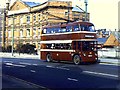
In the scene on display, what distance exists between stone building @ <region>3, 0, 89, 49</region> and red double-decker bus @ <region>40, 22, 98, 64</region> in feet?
107

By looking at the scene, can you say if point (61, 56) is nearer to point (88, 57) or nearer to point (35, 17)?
point (88, 57)

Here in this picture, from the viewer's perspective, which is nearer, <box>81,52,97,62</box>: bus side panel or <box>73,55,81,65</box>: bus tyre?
<box>81,52,97,62</box>: bus side panel

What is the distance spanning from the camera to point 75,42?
30.7 metres

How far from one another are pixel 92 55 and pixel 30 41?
149 ft

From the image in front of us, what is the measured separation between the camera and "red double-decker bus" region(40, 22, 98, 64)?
30.4m

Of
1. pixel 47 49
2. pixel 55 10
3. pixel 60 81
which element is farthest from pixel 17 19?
pixel 60 81

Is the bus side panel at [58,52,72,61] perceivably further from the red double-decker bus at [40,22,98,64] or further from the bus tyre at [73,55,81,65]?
the bus tyre at [73,55,81,65]

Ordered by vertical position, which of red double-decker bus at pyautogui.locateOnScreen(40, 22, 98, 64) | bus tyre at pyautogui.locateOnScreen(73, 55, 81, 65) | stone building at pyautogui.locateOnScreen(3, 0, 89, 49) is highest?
stone building at pyautogui.locateOnScreen(3, 0, 89, 49)

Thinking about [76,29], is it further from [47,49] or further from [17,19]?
[17,19]

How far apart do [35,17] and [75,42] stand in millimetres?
44315

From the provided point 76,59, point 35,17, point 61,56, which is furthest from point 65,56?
point 35,17

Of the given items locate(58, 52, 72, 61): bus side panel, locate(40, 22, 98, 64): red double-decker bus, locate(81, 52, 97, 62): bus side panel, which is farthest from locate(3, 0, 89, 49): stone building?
locate(81, 52, 97, 62): bus side panel

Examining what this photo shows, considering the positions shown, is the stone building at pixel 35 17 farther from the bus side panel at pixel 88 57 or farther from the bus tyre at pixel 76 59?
the bus side panel at pixel 88 57

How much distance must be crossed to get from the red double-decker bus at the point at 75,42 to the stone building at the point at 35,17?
3273cm
